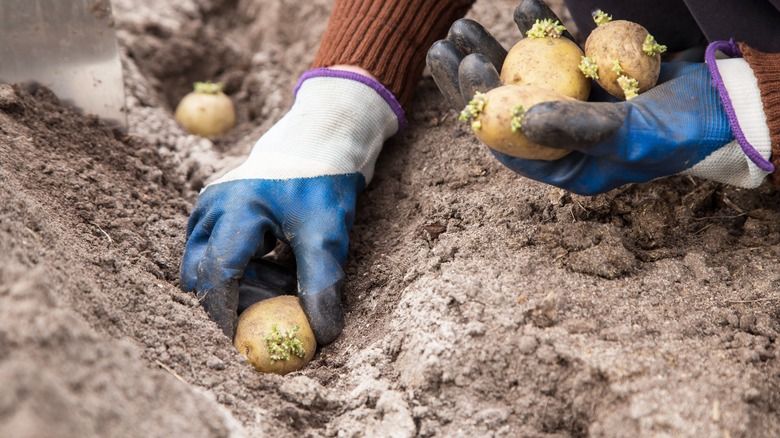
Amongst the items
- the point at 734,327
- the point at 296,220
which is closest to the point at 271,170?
the point at 296,220

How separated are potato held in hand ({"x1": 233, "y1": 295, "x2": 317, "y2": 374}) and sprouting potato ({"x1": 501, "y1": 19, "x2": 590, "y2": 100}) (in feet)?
2.69

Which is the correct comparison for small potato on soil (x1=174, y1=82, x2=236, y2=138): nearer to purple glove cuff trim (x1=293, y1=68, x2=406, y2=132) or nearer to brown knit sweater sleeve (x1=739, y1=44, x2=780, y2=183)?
purple glove cuff trim (x1=293, y1=68, x2=406, y2=132)

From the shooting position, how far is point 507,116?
5.30 ft

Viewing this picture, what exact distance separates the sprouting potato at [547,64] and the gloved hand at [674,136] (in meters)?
0.12

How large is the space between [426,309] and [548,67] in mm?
672

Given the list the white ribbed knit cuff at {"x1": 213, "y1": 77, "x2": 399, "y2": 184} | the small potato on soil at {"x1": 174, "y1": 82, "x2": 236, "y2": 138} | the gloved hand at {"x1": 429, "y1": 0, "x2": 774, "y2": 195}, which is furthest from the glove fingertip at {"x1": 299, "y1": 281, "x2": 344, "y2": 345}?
the small potato on soil at {"x1": 174, "y1": 82, "x2": 236, "y2": 138}

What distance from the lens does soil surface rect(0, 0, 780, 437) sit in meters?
1.40

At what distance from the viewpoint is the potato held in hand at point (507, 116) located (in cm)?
162

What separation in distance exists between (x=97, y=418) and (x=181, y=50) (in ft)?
8.69

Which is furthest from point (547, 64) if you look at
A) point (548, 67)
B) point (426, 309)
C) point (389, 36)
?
point (389, 36)

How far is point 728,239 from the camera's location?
6.69ft

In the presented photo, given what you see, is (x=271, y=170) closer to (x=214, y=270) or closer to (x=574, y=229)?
(x=214, y=270)

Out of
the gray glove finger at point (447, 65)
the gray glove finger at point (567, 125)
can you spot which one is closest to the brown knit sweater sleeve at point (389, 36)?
the gray glove finger at point (447, 65)

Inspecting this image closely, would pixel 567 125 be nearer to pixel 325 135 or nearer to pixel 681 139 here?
pixel 681 139
